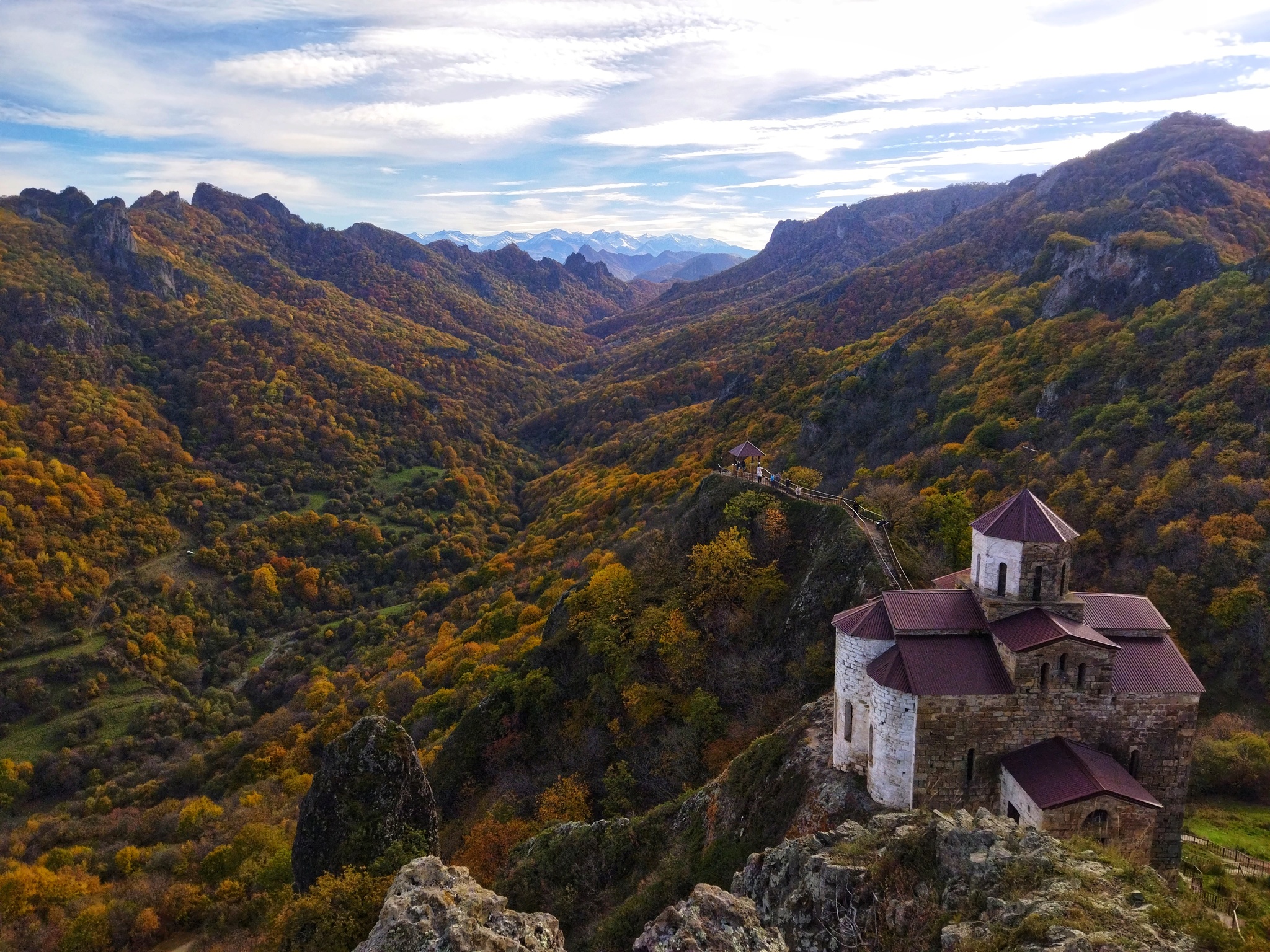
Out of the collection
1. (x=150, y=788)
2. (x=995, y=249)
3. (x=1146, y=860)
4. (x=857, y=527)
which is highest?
(x=995, y=249)

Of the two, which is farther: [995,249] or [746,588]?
[995,249]

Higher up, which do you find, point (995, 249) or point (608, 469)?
point (995, 249)

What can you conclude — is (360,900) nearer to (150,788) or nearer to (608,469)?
(150,788)

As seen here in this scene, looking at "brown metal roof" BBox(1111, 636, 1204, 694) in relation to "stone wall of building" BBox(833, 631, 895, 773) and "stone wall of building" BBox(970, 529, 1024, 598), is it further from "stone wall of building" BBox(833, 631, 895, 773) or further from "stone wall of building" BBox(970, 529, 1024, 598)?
"stone wall of building" BBox(833, 631, 895, 773)

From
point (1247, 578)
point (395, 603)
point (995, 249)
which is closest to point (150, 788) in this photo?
point (395, 603)

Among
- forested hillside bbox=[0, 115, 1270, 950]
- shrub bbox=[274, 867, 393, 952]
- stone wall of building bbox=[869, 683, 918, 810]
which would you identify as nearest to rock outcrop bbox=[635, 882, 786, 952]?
stone wall of building bbox=[869, 683, 918, 810]

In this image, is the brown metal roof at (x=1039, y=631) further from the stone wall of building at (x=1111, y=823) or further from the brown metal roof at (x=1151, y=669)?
the stone wall of building at (x=1111, y=823)

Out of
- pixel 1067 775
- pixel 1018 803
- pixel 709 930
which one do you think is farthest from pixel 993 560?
pixel 709 930
